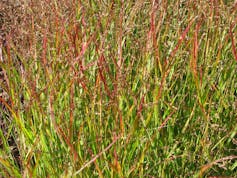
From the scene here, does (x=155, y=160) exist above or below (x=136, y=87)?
below

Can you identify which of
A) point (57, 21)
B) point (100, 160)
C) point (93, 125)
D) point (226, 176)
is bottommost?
point (226, 176)

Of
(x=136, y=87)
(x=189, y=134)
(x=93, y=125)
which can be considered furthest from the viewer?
(x=136, y=87)

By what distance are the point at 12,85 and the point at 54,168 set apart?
1.36 feet

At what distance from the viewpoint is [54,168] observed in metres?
1.76

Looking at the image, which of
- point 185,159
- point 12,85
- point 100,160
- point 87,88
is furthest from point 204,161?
point 12,85

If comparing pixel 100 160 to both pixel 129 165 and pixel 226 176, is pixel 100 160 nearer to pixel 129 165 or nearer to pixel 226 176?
pixel 129 165

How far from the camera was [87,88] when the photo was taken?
1790 millimetres

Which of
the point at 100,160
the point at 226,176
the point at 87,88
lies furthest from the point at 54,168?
the point at 226,176

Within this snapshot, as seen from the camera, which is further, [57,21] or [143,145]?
[57,21]

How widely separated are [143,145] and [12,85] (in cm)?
62

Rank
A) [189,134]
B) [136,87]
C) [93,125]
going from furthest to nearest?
[136,87], [189,134], [93,125]

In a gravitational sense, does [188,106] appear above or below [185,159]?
above

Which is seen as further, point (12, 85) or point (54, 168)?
point (12, 85)

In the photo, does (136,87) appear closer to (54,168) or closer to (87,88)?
(87,88)
